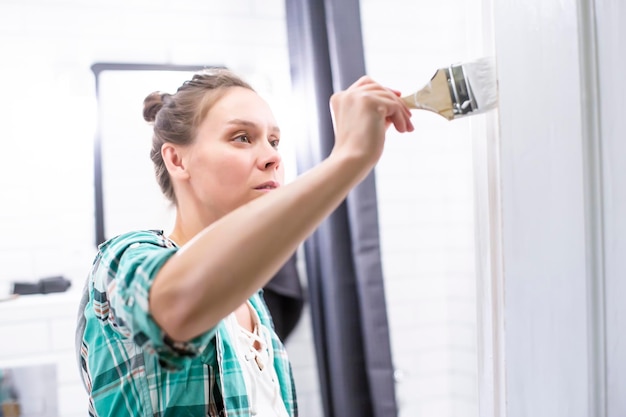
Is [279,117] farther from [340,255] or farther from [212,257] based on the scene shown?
[212,257]

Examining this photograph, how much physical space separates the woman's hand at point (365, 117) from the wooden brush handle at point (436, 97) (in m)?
0.01

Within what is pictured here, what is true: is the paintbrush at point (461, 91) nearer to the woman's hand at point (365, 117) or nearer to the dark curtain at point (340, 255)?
the woman's hand at point (365, 117)

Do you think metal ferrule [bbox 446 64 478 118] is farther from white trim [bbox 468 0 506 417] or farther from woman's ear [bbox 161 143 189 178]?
woman's ear [bbox 161 143 189 178]

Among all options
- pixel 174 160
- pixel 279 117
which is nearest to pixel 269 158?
pixel 174 160

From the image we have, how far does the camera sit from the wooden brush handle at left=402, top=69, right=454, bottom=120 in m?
0.47

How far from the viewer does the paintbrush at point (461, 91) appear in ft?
1.44

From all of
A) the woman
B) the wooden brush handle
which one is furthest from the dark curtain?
the wooden brush handle

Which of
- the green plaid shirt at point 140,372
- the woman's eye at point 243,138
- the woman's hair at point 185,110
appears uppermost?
the woman's hair at point 185,110

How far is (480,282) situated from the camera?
478 millimetres

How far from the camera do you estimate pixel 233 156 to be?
2.55ft

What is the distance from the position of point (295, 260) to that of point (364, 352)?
0.37 metres

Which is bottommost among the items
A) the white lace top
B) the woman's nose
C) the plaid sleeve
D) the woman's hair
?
the white lace top

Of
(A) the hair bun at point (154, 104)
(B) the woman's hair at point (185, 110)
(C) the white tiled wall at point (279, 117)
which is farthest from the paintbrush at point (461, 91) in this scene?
(C) the white tiled wall at point (279, 117)

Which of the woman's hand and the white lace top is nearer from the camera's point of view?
the woman's hand
